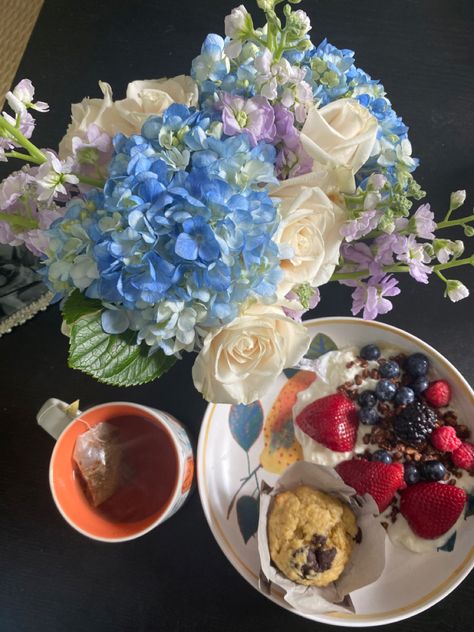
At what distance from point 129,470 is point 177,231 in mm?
480

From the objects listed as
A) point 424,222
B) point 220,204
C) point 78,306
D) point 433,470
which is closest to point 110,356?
point 78,306

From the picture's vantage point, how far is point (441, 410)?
2.54 feet

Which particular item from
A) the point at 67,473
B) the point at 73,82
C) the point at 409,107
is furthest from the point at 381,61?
the point at 67,473

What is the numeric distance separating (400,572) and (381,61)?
71 centimetres

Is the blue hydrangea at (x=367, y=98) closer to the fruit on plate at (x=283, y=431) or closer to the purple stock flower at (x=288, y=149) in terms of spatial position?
the purple stock flower at (x=288, y=149)

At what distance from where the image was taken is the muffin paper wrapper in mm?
701

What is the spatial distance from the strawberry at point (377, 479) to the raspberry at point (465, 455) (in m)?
0.07

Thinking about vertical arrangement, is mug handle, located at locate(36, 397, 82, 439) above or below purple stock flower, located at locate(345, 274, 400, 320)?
below

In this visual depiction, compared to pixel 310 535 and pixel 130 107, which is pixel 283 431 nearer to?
pixel 310 535

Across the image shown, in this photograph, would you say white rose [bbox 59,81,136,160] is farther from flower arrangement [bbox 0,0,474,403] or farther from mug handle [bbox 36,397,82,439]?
mug handle [bbox 36,397,82,439]

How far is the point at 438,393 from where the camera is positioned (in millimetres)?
753

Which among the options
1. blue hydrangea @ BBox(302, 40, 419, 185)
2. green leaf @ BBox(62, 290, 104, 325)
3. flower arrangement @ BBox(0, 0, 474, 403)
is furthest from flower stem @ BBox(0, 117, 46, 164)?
blue hydrangea @ BBox(302, 40, 419, 185)

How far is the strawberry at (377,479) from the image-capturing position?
2.40ft

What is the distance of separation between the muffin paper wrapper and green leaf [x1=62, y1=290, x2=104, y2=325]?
1.31ft
